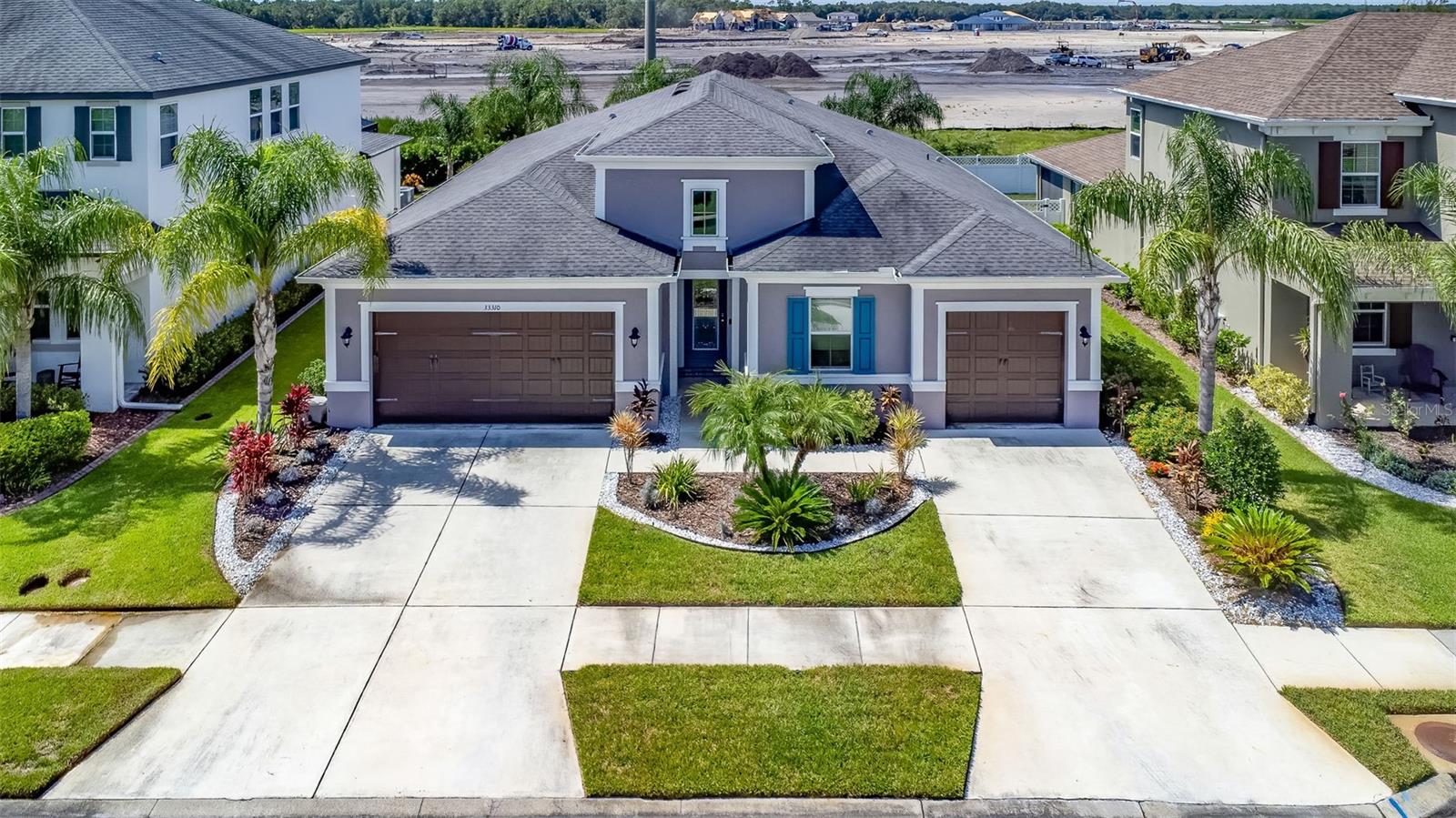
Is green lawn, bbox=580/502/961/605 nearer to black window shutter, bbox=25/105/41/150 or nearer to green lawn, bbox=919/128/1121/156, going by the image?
black window shutter, bbox=25/105/41/150

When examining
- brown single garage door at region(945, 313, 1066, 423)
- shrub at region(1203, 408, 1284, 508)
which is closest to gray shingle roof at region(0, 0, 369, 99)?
brown single garage door at region(945, 313, 1066, 423)

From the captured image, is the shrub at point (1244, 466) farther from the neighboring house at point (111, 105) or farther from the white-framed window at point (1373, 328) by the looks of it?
the neighboring house at point (111, 105)

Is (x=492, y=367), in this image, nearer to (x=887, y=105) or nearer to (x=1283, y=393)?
(x=1283, y=393)

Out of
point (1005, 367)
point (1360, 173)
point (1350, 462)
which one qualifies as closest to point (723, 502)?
point (1005, 367)

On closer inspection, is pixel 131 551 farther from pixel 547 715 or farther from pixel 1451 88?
pixel 1451 88

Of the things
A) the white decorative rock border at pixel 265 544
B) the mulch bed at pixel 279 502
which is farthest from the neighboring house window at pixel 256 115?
the white decorative rock border at pixel 265 544

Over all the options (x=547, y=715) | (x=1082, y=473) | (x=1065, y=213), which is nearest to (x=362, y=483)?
(x=547, y=715)
